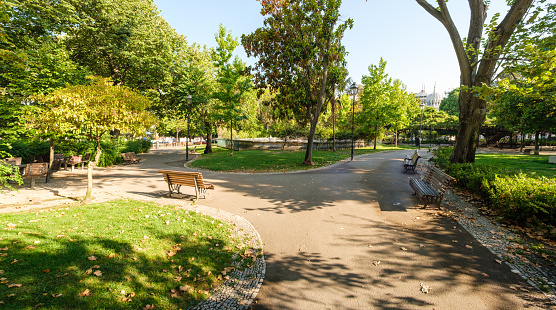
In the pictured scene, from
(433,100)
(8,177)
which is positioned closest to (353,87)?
(8,177)

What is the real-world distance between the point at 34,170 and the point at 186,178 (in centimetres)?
618

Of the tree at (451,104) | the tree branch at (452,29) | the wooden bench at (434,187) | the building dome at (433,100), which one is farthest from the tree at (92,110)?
the building dome at (433,100)

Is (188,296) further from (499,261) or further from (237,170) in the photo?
(237,170)

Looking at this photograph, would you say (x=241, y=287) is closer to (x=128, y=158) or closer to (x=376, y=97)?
(x=128, y=158)

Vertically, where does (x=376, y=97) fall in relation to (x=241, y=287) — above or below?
above

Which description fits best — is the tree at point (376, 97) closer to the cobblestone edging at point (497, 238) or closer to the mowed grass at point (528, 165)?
the mowed grass at point (528, 165)

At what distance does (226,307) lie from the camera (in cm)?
307

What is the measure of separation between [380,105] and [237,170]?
79.6ft

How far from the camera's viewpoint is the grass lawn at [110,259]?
9.53ft

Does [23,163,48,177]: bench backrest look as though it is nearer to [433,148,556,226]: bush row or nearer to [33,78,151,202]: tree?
[33,78,151,202]: tree

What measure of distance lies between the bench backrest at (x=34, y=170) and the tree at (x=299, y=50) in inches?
462

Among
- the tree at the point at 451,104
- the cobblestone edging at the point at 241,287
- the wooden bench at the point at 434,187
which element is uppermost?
the tree at the point at 451,104

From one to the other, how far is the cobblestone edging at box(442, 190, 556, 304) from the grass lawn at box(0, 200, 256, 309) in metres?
4.61

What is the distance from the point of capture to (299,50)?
47.1ft
